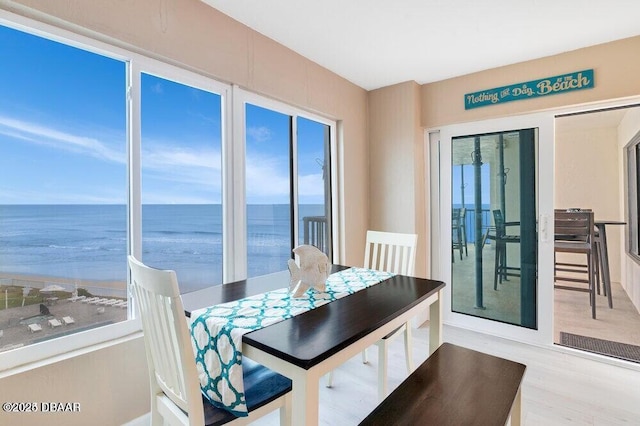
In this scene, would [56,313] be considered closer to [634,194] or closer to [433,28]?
[433,28]

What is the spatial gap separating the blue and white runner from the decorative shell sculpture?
0.04 m

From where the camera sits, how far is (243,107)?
231 cm

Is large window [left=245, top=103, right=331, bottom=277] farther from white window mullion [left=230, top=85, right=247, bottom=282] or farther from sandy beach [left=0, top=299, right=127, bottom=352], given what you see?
sandy beach [left=0, top=299, right=127, bottom=352]

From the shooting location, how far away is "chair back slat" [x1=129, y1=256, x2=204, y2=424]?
99 cm

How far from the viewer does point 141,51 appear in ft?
5.78

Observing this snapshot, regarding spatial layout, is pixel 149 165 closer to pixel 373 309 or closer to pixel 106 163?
pixel 106 163

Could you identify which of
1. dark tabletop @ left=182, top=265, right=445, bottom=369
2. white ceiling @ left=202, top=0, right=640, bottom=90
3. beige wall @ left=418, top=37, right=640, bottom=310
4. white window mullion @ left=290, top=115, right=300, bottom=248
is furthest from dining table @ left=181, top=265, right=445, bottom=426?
beige wall @ left=418, top=37, right=640, bottom=310

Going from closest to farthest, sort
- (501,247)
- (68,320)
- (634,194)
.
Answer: (68,320), (501,247), (634,194)

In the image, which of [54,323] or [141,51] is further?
[141,51]

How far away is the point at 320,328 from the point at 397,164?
8.08 ft

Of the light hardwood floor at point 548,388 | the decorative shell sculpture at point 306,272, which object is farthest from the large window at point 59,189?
the light hardwood floor at point 548,388

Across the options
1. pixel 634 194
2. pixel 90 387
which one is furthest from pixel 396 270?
pixel 634 194

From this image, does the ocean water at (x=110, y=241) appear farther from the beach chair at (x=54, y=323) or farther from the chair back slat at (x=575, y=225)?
the chair back slat at (x=575, y=225)

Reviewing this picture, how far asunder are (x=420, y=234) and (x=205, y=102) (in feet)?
7.90
